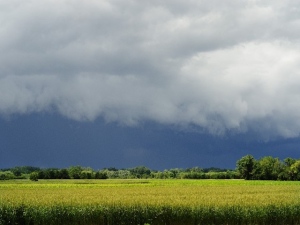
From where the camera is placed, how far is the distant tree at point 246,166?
4656 inches

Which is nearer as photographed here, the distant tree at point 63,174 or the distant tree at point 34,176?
the distant tree at point 34,176

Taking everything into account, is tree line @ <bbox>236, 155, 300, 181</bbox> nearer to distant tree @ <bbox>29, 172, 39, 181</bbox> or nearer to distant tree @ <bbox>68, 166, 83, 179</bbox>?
distant tree @ <bbox>68, 166, 83, 179</bbox>

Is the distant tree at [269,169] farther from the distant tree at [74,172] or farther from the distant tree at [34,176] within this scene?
the distant tree at [34,176]

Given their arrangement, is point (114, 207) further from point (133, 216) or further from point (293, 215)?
point (293, 215)

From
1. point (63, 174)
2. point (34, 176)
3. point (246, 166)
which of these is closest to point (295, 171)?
point (246, 166)

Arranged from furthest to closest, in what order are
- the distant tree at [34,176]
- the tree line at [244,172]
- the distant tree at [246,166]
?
the distant tree at [246,166] < the tree line at [244,172] < the distant tree at [34,176]

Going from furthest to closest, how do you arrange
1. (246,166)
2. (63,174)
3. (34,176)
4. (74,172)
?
(246,166), (74,172), (63,174), (34,176)

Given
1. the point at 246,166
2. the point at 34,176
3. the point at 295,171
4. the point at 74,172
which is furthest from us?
the point at 246,166

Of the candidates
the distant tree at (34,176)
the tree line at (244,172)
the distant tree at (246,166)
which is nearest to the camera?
the distant tree at (34,176)

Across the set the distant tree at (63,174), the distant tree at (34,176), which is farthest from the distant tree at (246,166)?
the distant tree at (34,176)

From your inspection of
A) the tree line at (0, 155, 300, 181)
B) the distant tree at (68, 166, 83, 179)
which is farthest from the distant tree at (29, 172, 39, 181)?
the distant tree at (68, 166, 83, 179)

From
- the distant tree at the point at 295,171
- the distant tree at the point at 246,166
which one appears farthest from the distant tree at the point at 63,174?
the distant tree at the point at 295,171

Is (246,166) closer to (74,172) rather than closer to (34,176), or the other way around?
(74,172)

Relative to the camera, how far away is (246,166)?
11881cm
